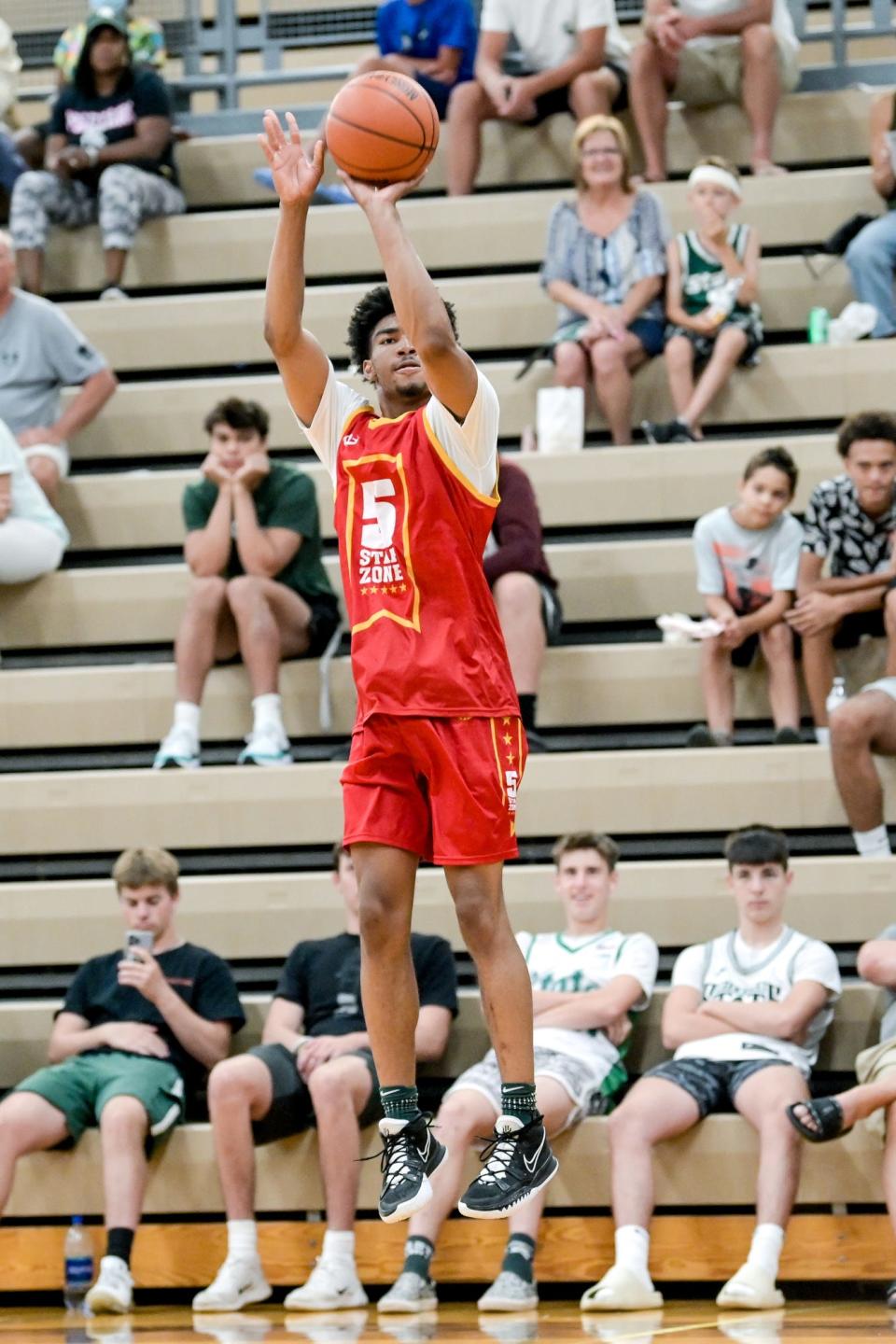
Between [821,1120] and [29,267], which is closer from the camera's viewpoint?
[821,1120]

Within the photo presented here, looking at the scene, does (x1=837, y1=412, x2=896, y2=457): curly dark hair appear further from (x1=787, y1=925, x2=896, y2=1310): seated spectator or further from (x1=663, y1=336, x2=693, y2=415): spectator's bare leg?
(x1=787, y1=925, x2=896, y2=1310): seated spectator

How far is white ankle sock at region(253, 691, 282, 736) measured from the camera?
6.87 metres

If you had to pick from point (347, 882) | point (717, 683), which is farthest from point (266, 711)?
point (717, 683)

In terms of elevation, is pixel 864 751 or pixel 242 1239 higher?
pixel 864 751

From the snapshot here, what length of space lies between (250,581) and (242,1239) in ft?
7.57

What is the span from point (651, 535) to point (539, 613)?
973 millimetres

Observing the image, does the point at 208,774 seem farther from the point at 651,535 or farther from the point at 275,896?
the point at 651,535

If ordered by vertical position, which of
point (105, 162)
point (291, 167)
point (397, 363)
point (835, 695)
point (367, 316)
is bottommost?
point (835, 695)

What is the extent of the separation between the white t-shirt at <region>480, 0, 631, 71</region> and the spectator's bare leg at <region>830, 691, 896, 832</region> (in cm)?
362

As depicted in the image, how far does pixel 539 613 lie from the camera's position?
6.73 metres

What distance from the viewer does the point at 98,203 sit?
8.77 meters

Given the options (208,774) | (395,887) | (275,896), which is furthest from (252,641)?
(395,887)

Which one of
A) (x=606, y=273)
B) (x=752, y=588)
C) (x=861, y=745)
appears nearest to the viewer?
(x=861, y=745)

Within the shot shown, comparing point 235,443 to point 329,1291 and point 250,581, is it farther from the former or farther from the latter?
point 329,1291
